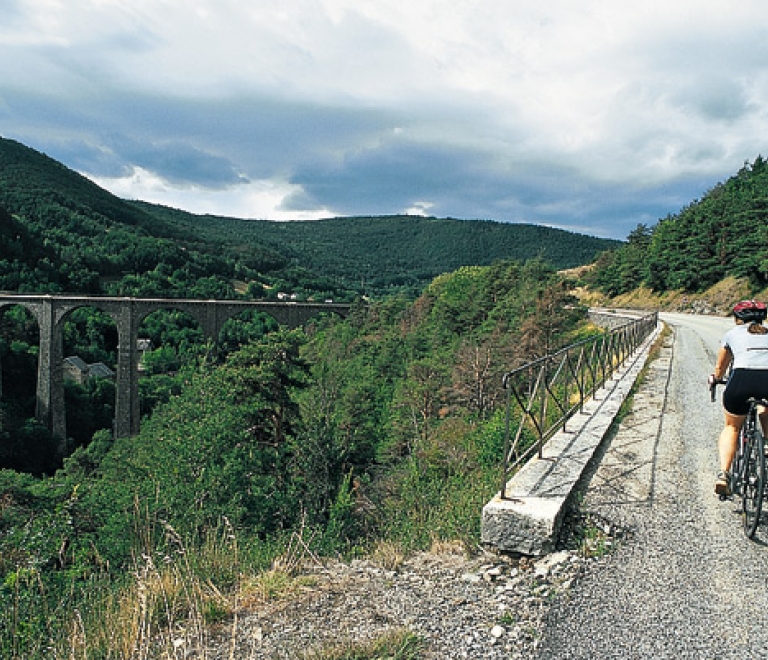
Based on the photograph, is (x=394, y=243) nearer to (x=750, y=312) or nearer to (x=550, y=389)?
(x=550, y=389)

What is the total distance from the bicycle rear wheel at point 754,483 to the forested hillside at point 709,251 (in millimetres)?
29032

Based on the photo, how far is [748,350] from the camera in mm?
3566

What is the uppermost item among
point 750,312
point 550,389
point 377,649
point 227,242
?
point 227,242

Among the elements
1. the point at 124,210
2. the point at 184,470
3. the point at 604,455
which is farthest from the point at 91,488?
the point at 124,210

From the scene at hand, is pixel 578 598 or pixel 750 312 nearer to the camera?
pixel 578 598

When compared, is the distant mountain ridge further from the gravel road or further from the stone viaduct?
the gravel road

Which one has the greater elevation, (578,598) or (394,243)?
(394,243)

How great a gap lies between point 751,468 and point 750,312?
107 centimetres

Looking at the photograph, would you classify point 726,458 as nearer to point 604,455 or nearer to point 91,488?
point 604,455

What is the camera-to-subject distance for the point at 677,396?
8.25m

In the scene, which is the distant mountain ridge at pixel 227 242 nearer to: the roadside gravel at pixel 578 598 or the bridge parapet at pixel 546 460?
the bridge parapet at pixel 546 460

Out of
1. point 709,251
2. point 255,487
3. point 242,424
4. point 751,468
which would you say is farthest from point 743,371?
point 709,251

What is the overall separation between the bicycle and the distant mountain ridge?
82.5 ft

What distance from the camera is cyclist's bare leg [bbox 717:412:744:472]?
3688 mm
